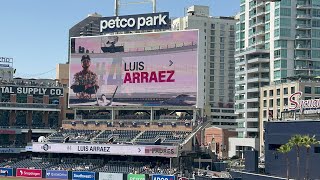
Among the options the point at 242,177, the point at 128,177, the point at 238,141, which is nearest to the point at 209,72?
the point at 238,141

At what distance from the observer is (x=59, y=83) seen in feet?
482

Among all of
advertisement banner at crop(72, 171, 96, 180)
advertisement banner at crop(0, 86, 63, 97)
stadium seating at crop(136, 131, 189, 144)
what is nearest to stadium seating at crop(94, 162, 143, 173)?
advertisement banner at crop(72, 171, 96, 180)

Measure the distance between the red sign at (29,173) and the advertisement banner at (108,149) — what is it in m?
4.09

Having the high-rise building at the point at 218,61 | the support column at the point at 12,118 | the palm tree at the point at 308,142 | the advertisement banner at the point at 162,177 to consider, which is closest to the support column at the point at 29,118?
the support column at the point at 12,118

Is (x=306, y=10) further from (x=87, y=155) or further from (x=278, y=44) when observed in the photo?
(x=87, y=155)

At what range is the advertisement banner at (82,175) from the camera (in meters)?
100

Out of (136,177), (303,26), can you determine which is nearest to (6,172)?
(136,177)

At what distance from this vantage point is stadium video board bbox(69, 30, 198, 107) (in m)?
101

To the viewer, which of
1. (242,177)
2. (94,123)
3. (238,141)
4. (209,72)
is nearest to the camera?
(242,177)

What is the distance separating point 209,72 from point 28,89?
68.6 m

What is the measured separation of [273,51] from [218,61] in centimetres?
5505

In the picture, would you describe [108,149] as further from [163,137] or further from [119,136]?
[163,137]

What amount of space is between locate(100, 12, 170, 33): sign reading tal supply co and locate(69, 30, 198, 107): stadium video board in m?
2.47

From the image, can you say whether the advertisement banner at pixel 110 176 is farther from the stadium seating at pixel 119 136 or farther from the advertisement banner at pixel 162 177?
the stadium seating at pixel 119 136
